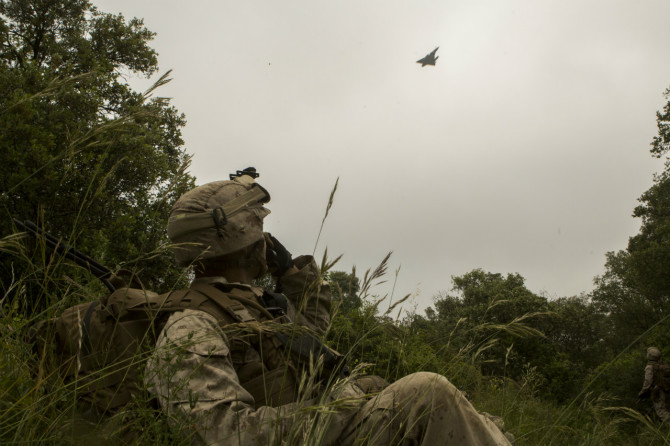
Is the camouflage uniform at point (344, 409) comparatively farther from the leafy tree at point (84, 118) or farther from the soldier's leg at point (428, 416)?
the leafy tree at point (84, 118)

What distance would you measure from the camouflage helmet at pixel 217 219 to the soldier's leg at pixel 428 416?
124cm

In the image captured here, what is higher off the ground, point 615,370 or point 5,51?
point 5,51

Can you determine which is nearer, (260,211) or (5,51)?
(260,211)

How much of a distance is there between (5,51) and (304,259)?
17.7m

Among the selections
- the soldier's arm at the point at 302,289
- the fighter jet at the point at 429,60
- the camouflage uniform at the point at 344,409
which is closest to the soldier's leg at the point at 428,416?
the camouflage uniform at the point at 344,409

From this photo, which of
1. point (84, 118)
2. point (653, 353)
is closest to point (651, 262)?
point (653, 353)

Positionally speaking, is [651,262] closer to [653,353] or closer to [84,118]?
[653,353]

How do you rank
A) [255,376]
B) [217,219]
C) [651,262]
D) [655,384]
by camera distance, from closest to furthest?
[255,376]
[217,219]
[655,384]
[651,262]

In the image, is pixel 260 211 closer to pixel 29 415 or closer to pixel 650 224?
pixel 29 415

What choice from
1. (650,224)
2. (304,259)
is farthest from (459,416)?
(650,224)

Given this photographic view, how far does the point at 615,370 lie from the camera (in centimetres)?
2478

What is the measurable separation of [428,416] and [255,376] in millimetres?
756

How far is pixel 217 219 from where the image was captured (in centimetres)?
296

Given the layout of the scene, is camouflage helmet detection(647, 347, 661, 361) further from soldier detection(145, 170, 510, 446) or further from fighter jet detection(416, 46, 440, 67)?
soldier detection(145, 170, 510, 446)
